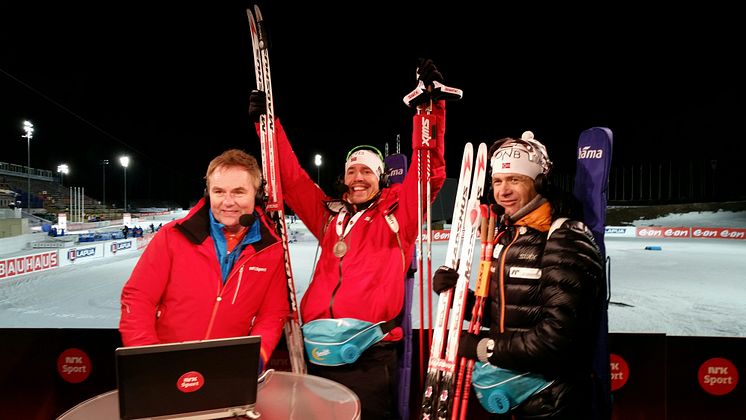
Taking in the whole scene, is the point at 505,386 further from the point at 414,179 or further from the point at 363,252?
the point at 414,179

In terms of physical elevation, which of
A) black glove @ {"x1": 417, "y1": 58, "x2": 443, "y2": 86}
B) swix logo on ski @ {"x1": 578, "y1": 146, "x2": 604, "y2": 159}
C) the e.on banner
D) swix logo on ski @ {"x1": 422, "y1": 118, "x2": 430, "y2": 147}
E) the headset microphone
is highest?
black glove @ {"x1": 417, "y1": 58, "x2": 443, "y2": 86}

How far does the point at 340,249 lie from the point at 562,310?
1070mm

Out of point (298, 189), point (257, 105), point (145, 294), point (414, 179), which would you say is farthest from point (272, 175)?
point (145, 294)

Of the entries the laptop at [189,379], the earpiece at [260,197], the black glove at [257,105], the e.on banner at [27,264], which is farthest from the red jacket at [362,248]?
the e.on banner at [27,264]

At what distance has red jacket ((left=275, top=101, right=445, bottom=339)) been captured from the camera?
2.14 meters

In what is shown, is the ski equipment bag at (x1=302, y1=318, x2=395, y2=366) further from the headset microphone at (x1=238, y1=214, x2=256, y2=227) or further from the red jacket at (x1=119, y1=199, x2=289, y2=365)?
the headset microphone at (x1=238, y1=214, x2=256, y2=227)

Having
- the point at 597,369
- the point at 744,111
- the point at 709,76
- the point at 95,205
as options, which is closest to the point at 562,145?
the point at 709,76

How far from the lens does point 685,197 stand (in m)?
31.6

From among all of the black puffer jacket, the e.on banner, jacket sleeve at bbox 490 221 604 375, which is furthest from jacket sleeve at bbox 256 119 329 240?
the e.on banner

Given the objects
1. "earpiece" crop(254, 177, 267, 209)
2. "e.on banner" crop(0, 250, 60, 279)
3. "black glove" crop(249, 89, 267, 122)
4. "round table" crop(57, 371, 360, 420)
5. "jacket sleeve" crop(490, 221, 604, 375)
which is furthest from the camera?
"e.on banner" crop(0, 250, 60, 279)

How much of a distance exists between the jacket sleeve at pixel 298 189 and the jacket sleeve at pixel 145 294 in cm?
82

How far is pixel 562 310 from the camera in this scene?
1.70 meters

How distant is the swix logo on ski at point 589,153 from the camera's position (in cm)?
213

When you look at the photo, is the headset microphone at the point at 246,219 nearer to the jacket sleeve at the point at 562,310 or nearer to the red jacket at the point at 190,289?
the red jacket at the point at 190,289
